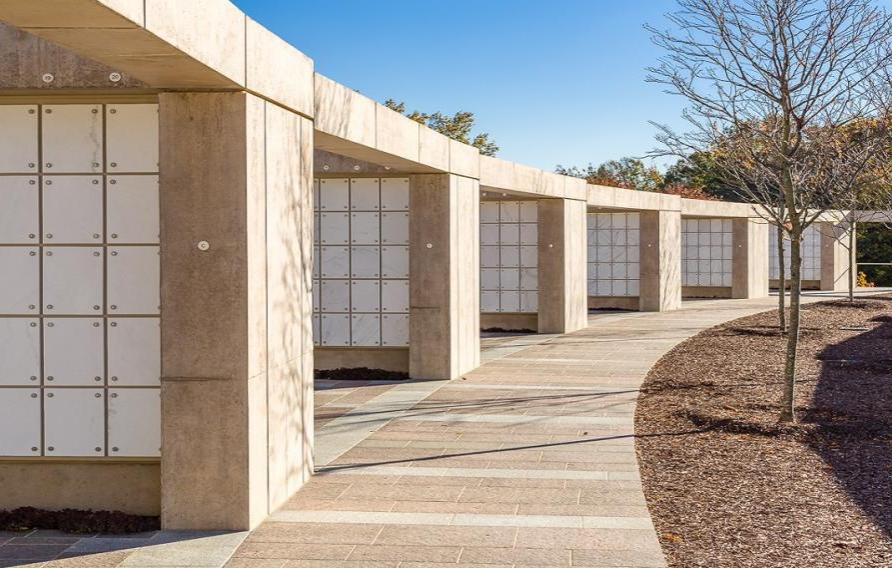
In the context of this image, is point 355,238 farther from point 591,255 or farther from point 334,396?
point 591,255

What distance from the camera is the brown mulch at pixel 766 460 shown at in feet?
21.0

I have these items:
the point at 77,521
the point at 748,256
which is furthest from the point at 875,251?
the point at 77,521

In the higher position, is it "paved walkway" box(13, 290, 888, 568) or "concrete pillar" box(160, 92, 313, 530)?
"concrete pillar" box(160, 92, 313, 530)

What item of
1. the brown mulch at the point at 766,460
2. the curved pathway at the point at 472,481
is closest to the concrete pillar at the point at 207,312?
the curved pathway at the point at 472,481

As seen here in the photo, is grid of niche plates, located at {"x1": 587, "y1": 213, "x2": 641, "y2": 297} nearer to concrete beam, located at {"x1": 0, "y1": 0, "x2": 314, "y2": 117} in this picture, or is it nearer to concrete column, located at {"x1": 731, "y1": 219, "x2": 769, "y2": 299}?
concrete column, located at {"x1": 731, "y1": 219, "x2": 769, "y2": 299}

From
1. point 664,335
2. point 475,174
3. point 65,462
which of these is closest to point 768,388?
point 475,174

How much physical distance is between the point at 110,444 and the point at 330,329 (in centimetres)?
794

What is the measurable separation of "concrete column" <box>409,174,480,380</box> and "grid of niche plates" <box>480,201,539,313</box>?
725 centimetres

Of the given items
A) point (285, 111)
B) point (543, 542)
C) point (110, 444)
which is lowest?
point (543, 542)

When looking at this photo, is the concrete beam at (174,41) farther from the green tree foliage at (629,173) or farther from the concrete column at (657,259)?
the green tree foliage at (629,173)

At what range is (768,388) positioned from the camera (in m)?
13.2

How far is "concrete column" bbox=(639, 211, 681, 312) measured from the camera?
90.9 ft

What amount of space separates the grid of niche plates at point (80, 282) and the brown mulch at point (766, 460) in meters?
3.57

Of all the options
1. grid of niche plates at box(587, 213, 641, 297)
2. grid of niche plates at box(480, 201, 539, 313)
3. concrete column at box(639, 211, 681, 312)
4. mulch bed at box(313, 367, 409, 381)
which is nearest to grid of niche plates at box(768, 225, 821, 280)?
concrete column at box(639, 211, 681, 312)
